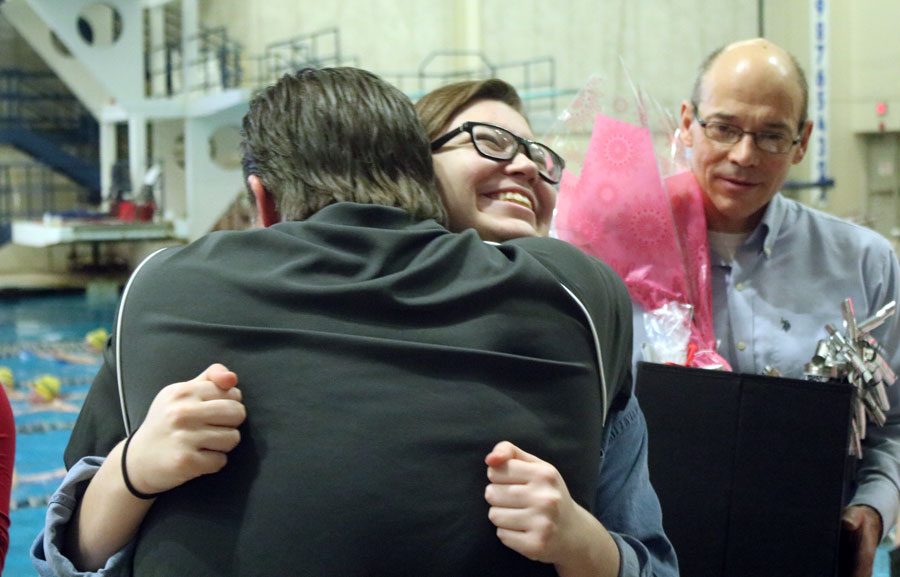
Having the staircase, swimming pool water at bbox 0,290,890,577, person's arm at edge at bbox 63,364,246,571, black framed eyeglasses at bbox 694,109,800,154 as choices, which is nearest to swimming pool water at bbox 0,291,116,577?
swimming pool water at bbox 0,290,890,577

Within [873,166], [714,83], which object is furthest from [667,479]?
[873,166]

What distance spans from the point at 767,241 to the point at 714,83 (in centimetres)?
34

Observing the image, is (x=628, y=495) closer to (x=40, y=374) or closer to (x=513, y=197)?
(x=513, y=197)

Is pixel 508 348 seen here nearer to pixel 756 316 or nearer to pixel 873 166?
pixel 756 316

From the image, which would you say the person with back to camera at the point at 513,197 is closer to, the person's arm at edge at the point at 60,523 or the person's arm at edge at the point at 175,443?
the person's arm at edge at the point at 175,443

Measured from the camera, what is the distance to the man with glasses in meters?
2.02

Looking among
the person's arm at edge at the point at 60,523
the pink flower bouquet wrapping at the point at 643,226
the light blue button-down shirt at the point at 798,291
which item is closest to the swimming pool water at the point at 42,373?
the light blue button-down shirt at the point at 798,291

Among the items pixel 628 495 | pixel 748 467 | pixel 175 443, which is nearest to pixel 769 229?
pixel 748 467

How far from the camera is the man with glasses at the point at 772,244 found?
6.61ft

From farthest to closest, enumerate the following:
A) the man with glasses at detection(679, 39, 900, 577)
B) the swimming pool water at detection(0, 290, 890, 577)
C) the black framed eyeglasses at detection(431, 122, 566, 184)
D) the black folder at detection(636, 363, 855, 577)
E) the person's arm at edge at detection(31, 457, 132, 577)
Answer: the swimming pool water at detection(0, 290, 890, 577) < the man with glasses at detection(679, 39, 900, 577) < the black folder at detection(636, 363, 855, 577) < the black framed eyeglasses at detection(431, 122, 566, 184) < the person's arm at edge at detection(31, 457, 132, 577)

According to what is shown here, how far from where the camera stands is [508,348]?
1.04m

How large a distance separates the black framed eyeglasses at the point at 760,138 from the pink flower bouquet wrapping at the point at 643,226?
0.39ft

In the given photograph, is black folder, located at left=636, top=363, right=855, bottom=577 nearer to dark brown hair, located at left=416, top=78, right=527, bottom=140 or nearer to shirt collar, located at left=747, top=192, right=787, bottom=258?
shirt collar, located at left=747, top=192, right=787, bottom=258

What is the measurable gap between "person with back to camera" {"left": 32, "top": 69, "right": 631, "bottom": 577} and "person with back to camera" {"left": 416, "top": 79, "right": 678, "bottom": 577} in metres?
0.13
